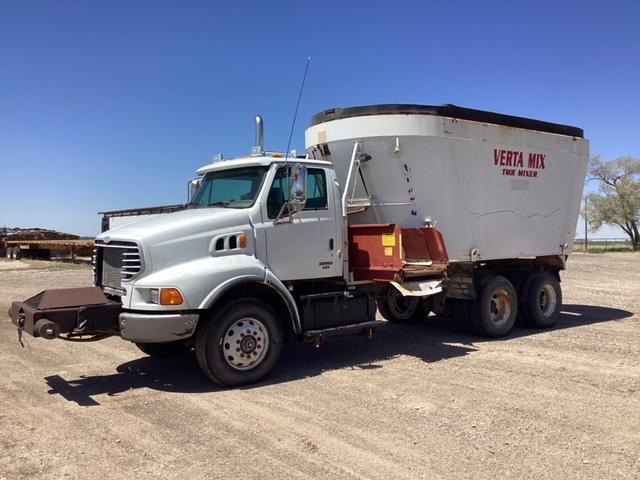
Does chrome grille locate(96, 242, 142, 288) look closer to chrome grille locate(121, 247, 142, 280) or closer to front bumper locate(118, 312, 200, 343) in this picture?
chrome grille locate(121, 247, 142, 280)

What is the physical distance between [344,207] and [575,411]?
4.00 meters

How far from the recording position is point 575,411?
588 centimetres

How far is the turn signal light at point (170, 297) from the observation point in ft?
21.2

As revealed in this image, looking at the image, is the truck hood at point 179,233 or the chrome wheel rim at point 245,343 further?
the chrome wheel rim at point 245,343

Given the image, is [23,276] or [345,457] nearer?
[345,457]

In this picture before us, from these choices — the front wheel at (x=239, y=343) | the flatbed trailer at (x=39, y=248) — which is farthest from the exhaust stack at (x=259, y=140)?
the flatbed trailer at (x=39, y=248)

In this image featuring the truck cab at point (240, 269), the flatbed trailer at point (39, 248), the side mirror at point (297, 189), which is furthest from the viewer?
the flatbed trailer at point (39, 248)

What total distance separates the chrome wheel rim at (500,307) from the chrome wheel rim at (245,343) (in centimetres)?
514

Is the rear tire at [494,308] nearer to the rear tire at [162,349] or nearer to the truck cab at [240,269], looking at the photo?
the truck cab at [240,269]

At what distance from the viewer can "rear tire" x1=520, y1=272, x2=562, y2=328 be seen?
11.2 meters

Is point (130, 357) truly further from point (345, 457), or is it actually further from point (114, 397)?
point (345, 457)

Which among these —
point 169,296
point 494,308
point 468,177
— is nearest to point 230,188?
point 169,296

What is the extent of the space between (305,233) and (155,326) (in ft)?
7.74

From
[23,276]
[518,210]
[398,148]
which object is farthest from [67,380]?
[23,276]
